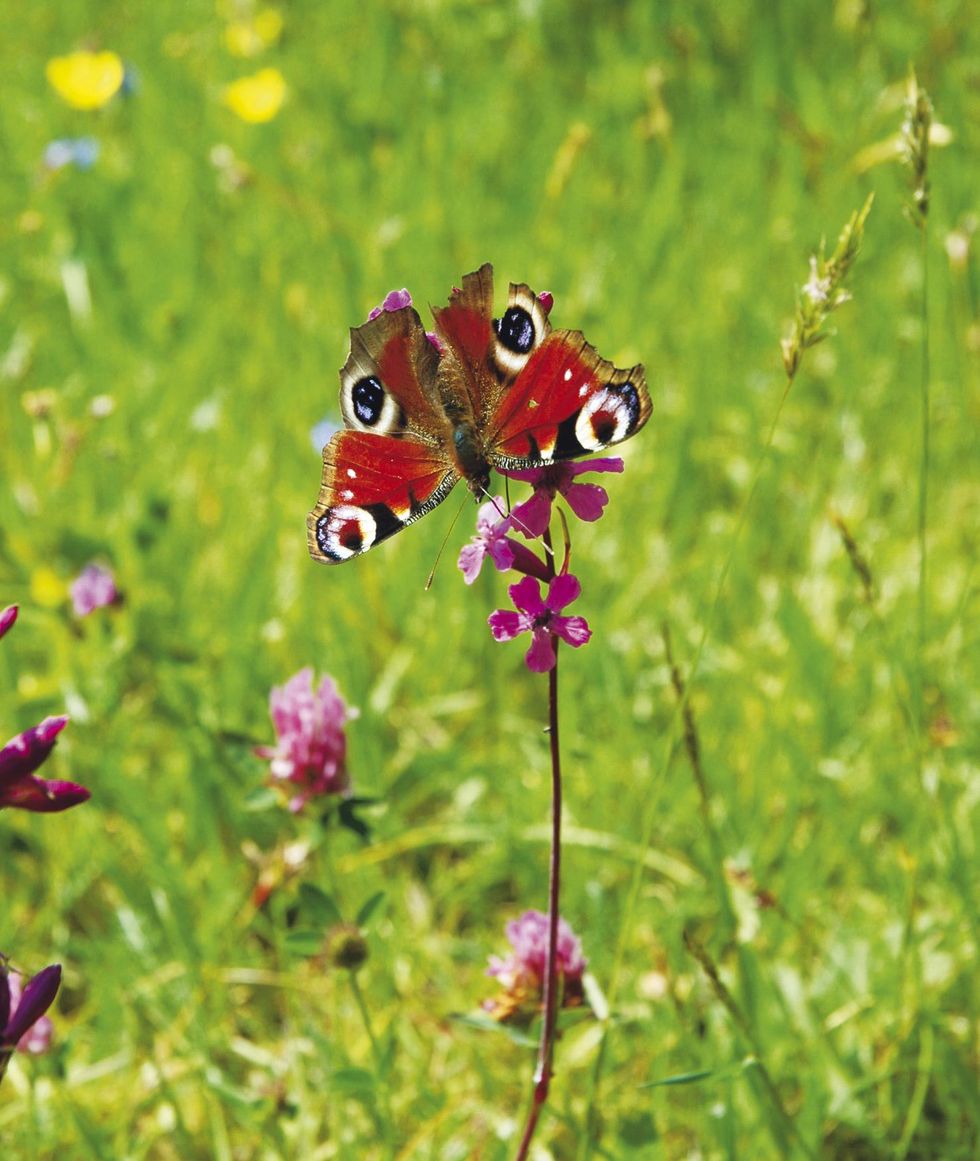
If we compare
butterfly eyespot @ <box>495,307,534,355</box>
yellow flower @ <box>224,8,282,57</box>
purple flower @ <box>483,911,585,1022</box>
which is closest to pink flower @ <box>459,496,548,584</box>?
butterfly eyespot @ <box>495,307,534,355</box>

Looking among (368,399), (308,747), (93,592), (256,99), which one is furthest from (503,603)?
(256,99)

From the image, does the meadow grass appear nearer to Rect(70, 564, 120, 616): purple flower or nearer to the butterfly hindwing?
Rect(70, 564, 120, 616): purple flower

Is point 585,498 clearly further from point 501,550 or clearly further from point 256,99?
point 256,99

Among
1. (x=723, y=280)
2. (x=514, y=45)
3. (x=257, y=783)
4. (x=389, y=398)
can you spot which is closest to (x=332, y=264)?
(x=723, y=280)

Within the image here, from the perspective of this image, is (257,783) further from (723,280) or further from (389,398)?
(723,280)

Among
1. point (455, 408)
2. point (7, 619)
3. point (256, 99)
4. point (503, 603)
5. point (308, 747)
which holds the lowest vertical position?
point (7, 619)

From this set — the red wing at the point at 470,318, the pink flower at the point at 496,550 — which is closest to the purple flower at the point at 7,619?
the pink flower at the point at 496,550
